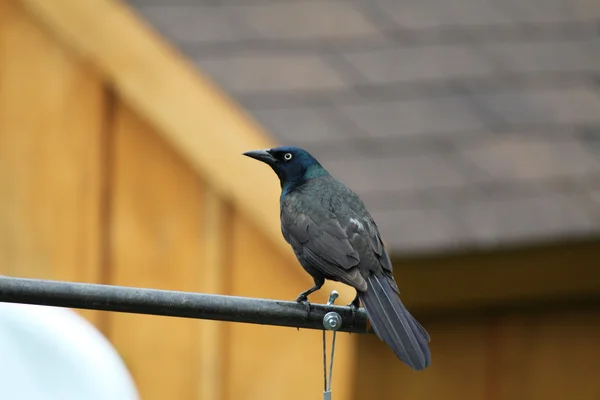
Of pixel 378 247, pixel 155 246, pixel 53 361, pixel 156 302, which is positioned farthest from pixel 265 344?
pixel 156 302

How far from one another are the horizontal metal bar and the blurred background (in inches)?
59.3

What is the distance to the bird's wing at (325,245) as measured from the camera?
312cm

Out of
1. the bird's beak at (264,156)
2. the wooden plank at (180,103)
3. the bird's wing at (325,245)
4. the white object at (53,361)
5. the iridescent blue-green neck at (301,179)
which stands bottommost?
the white object at (53,361)

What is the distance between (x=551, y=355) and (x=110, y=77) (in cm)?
198

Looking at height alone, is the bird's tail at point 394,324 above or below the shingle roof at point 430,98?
below

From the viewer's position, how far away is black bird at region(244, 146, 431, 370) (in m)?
3.04

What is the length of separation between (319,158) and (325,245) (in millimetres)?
1044

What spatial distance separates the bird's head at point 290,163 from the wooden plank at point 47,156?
1325 millimetres

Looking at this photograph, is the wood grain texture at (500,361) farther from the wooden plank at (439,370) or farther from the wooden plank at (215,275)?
the wooden plank at (215,275)

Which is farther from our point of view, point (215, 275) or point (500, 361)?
point (215, 275)

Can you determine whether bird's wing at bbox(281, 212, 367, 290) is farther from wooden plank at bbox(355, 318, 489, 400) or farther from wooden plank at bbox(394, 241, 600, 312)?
wooden plank at bbox(355, 318, 489, 400)

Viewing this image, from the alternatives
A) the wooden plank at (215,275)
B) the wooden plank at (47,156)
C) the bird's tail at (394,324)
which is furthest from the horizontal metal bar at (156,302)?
the wooden plank at (47,156)

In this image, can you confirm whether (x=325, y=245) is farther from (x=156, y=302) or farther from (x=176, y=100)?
(x=176, y=100)

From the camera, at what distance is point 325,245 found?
319 cm
